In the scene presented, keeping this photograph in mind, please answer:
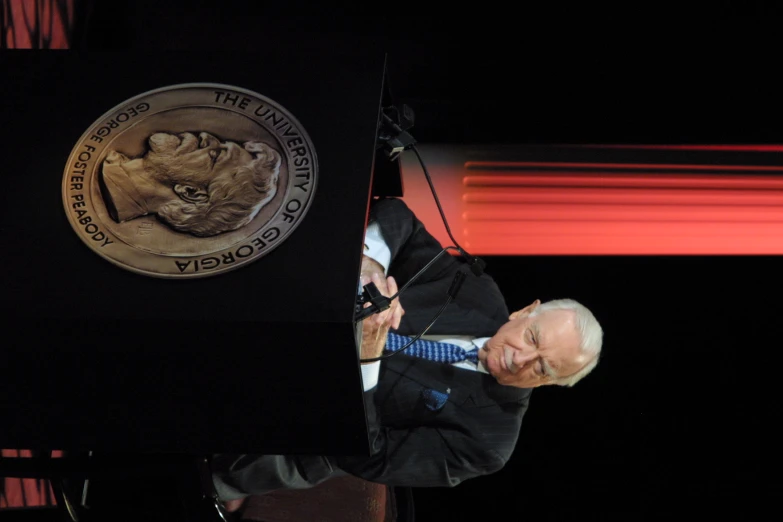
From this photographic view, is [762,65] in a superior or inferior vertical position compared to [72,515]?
superior

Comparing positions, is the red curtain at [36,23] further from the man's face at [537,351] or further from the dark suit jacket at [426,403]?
the man's face at [537,351]

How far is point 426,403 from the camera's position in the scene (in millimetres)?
1751

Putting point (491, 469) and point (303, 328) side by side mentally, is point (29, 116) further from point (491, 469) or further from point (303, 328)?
point (491, 469)

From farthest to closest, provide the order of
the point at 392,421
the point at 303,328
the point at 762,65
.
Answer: the point at 762,65 → the point at 392,421 → the point at 303,328

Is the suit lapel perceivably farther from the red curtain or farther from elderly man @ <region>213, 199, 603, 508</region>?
the red curtain

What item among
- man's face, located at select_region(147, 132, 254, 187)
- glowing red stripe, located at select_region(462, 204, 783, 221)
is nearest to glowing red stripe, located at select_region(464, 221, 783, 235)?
glowing red stripe, located at select_region(462, 204, 783, 221)

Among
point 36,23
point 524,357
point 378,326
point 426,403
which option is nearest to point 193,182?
point 378,326

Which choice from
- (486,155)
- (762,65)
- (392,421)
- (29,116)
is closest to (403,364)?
(392,421)

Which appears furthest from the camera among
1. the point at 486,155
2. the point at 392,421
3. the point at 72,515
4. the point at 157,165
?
the point at 486,155

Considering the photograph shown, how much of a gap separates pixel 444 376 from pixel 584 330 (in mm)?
375

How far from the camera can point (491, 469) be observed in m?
1.80

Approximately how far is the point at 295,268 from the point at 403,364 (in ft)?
2.75

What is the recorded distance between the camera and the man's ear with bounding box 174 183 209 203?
1.07 metres

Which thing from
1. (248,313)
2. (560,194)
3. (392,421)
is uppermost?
(560,194)
